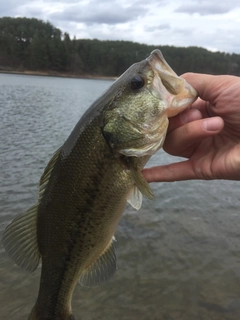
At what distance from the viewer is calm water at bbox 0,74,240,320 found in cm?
500

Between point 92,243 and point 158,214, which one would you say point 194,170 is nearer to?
point 92,243

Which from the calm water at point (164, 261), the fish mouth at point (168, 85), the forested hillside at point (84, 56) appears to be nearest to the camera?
the fish mouth at point (168, 85)

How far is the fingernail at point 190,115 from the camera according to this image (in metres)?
2.79

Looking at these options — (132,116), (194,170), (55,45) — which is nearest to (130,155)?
(132,116)

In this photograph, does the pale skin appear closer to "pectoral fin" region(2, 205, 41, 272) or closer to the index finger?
the index finger

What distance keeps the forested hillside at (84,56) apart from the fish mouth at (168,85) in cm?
9412

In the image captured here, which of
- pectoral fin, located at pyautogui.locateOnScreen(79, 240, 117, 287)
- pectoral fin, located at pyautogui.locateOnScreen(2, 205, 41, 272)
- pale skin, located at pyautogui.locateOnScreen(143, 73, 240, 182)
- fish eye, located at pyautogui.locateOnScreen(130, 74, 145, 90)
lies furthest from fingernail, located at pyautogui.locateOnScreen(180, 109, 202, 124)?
pectoral fin, located at pyautogui.locateOnScreen(2, 205, 41, 272)

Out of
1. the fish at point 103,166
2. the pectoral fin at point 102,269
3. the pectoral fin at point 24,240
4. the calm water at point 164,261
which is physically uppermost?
the fish at point 103,166

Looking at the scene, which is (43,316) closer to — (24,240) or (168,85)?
(24,240)

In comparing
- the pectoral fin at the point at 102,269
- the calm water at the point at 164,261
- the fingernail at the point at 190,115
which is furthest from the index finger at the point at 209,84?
the calm water at the point at 164,261

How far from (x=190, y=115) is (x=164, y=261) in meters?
4.12

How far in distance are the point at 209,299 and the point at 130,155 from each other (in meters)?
3.77

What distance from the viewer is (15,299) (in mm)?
5023

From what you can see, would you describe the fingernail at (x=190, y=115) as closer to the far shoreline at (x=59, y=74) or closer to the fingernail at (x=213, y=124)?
the fingernail at (x=213, y=124)
